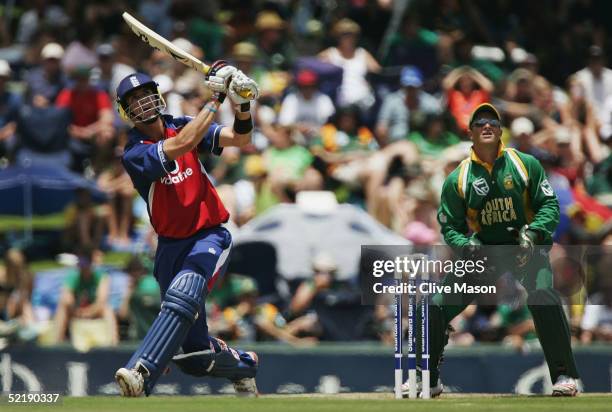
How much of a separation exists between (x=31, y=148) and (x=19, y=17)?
3.39 meters

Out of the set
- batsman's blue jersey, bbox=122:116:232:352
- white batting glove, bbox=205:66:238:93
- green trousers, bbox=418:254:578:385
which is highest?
white batting glove, bbox=205:66:238:93

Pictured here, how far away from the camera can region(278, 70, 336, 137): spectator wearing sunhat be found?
1691 centimetres

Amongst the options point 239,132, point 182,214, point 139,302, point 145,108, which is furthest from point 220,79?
point 139,302

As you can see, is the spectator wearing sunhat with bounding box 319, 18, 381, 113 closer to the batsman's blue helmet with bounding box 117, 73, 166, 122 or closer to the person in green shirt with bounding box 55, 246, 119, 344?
the person in green shirt with bounding box 55, 246, 119, 344

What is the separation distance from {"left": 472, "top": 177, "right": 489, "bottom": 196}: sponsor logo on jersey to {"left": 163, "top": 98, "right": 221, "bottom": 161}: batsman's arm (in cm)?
200

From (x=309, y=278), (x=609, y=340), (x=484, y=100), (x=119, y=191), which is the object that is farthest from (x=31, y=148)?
(x=609, y=340)

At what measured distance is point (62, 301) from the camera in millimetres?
14586

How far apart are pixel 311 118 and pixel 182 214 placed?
7529mm

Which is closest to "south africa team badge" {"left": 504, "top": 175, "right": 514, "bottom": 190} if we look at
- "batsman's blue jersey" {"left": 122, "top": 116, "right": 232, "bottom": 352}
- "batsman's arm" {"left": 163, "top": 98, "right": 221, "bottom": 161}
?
"batsman's blue jersey" {"left": 122, "top": 116, "right": 232, "bottom": 352}

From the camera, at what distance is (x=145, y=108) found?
9711 millimetres

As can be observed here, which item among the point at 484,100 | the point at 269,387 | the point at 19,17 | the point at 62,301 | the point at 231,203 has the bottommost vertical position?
the point at 269,387

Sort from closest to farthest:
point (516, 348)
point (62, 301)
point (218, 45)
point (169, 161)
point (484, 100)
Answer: point (169, 161), point (516, 348), point (62, 301), point (484, 100), point (218, 45)

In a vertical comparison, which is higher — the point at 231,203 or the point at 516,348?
the point at 231,203

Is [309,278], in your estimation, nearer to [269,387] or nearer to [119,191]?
[269,387]
